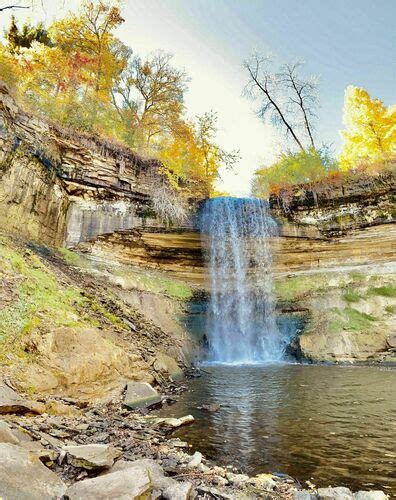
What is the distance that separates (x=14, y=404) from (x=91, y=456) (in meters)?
1.87

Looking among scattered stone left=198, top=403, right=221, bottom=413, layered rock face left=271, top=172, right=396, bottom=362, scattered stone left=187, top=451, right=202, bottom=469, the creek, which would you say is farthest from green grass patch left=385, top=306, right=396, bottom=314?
scattered stone left=187, top=451, right=202, bottom=469

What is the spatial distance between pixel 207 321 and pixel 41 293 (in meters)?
10.5

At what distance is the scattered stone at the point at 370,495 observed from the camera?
3086 millimetres

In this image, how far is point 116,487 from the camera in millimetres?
2559

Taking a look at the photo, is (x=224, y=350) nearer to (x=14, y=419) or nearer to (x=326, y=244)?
(x=326, y=244)

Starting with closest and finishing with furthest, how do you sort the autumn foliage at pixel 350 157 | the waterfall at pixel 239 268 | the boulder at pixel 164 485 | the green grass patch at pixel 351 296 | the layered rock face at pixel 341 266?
the boulder at pixel 164 485 < the layered rock face at pixel 341 266 < the green grass patch at pixel 351 296 < the waterfall at pixel 239 268 < the autumn foliage at pixel 350 157

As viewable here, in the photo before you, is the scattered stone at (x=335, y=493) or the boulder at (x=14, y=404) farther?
the boulder at (x=14, y=404)

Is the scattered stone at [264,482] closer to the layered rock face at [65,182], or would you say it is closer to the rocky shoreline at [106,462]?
the rocky shoreline at [106,462]

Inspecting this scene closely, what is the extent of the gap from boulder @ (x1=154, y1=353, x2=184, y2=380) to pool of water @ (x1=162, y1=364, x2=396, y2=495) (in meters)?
0.67

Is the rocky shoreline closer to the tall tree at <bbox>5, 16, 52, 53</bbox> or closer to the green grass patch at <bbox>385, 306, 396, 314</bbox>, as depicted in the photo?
the green grass patch at <bbox>385, 306, 396, 314</bbox>

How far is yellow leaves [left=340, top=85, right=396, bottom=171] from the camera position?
21.5 m

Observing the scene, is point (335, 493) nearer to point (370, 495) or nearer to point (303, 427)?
point (370, 495)

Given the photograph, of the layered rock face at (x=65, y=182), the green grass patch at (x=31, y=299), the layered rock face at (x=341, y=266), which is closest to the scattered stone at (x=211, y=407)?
the green grass patch at (x=31, y=299)

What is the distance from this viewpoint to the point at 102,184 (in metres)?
15.6
